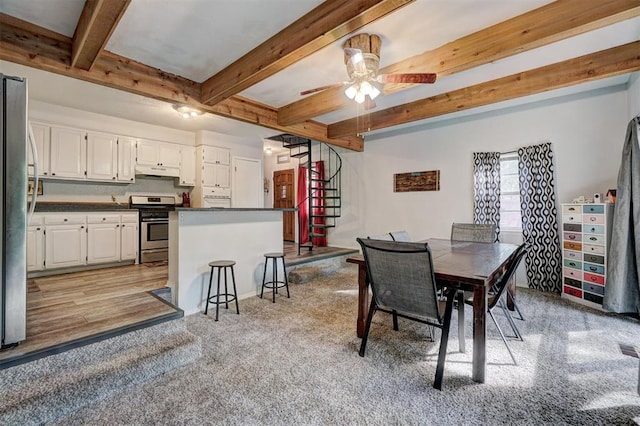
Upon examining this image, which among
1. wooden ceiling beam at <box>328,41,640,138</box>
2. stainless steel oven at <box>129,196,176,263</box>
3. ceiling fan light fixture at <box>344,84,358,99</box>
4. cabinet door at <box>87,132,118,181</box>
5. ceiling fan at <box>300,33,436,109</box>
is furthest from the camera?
stainless steel oven at <box>129,196,176,263</box>

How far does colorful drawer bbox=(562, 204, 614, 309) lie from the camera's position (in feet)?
11.0

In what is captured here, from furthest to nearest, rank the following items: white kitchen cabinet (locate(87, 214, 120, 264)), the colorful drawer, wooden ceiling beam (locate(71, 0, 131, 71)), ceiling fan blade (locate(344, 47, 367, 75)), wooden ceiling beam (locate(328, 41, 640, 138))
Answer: white kitchen cabinet (locate(87, 214, 120, 264)), the colorful drawer, wooden ceiling beam (locate(328, 41, 640, 138)), ceiling fan blade (locate(344, 47, 367, 75)), wooden ceiling beam (locate(71, 0, 131, 71))

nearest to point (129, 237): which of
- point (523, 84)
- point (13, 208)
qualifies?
point (13, 208)

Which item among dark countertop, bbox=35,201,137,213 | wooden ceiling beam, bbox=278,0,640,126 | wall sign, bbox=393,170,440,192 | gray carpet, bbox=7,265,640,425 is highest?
wooden ceiling beam, bbox=278,0,640,126

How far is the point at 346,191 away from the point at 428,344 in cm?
438

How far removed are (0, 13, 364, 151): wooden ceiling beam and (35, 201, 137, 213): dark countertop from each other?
2.17 meters

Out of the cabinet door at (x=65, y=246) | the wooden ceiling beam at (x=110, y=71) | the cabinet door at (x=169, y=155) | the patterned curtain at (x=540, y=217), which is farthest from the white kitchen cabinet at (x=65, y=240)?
the patterned curtain at (x=540, y=217)

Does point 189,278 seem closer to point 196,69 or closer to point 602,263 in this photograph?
point 196,69

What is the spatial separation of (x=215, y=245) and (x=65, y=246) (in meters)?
2.28

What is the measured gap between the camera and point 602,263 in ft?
10.9

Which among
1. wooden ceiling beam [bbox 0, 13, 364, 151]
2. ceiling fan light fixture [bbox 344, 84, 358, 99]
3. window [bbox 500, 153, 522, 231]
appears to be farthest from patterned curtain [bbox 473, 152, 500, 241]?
wooden ceiling beam [bbox 0, 13, 364, 151]

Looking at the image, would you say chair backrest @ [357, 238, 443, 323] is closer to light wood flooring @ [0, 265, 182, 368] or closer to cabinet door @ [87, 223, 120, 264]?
light wood flooring @ [0, 265, 182, 368]

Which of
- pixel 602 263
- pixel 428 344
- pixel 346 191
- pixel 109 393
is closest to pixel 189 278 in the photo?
pixel 109 393

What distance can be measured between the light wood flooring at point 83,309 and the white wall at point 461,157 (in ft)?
13.6
